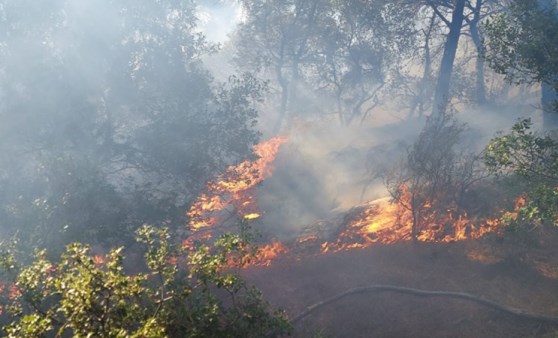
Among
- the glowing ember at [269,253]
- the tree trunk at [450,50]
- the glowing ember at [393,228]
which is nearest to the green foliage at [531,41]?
the glowing ember at [393,228]

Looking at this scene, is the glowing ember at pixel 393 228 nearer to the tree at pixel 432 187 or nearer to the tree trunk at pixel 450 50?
the tree at pixel 432 187

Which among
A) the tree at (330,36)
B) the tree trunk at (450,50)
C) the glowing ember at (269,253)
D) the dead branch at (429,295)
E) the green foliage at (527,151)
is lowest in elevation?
the dead branch at (429,295)

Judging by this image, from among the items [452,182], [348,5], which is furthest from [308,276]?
[348,5]

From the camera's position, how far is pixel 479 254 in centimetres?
1873

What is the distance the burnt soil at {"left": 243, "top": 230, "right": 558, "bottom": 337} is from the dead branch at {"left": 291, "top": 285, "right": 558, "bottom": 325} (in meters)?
0.17

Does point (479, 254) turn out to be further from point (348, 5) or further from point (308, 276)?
point (348, 5)

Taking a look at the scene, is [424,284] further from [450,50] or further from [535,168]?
[450,50]

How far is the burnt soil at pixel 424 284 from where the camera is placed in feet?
50.8

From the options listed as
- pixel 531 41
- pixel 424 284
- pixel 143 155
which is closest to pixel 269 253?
pixel 424 284

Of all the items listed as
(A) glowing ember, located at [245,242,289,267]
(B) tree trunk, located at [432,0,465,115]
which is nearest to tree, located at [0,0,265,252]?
(A) glowing ember, located at [245,242,289,267]

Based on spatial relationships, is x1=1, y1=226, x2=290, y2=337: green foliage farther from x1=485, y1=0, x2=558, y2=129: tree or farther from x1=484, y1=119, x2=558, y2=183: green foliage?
x1=485, y1=0, x2=558, y2=129: tree

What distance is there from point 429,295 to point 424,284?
85 centimetres

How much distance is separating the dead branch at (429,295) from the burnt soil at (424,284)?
0.17m

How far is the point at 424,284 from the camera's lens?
17.9 meters
